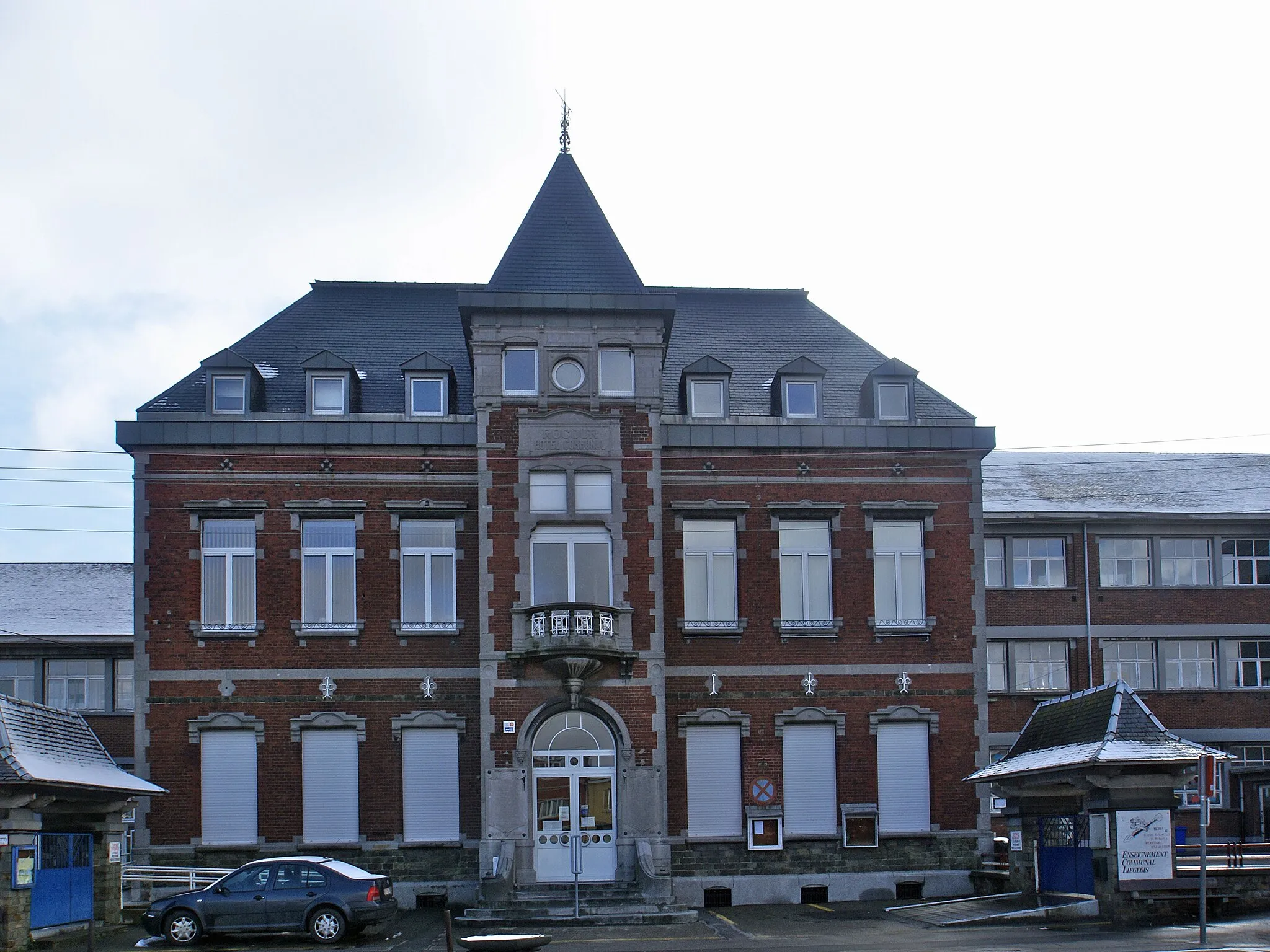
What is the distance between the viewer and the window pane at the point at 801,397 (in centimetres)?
3372

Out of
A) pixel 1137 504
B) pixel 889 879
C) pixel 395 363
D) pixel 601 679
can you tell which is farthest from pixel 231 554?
pixel 1137 504

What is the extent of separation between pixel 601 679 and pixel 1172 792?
11556 millimetres

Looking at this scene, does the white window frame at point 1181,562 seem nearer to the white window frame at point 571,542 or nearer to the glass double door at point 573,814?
the white window frame at point 571,542

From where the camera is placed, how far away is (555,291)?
31984mm

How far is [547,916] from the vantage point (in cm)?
2756

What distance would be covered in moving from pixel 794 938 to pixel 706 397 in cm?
1310

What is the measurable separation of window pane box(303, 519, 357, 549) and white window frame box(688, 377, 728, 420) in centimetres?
821

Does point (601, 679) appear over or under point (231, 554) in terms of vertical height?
under

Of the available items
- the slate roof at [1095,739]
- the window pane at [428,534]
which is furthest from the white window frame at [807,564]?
the window pane at [428,534]

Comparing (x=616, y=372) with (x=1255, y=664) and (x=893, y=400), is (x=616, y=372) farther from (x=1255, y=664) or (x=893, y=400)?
(x=1255, y=664)

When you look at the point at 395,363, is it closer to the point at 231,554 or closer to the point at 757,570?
the point at 231,554

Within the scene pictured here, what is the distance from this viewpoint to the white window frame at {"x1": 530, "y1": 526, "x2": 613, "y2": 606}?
101ft

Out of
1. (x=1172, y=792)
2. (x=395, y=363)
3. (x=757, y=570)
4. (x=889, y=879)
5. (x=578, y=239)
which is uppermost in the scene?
(x=578, y=239)

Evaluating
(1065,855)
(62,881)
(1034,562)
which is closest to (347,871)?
(62,881)
